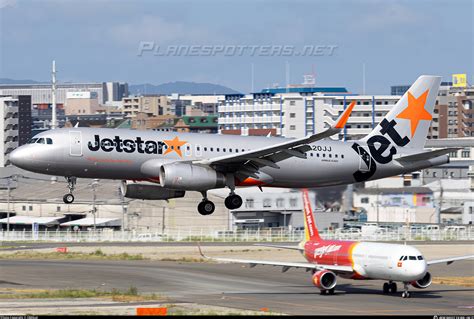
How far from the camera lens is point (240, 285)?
286 feet

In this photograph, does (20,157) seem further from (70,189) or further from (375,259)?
(375,259)

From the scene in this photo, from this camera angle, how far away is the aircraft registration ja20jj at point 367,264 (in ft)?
258

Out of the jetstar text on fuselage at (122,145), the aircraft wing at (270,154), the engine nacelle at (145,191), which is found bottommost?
the engine nacelle at (145,191)

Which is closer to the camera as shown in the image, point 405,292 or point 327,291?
point 405,292

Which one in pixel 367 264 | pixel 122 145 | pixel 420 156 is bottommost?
pixel 367 264

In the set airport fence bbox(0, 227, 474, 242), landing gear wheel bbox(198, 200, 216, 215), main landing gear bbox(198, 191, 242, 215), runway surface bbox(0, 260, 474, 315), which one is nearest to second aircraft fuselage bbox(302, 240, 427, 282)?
runway surface bbox(0, 260, 474, 315)

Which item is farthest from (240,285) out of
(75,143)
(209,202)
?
(75,143)

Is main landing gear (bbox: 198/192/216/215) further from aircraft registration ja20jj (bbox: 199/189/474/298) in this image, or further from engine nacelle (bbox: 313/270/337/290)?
engine nacelle (bbox: 313/270/337/290)

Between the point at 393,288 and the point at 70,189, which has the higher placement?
the point at 70,189

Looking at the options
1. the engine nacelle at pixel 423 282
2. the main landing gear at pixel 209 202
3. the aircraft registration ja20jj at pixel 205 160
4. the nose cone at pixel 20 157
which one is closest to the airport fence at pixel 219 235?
the engine nacelle at pixel 423 282

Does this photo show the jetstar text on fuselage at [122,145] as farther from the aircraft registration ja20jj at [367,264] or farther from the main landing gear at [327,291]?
the main landing gear at [327,291]

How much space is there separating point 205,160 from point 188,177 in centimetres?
196

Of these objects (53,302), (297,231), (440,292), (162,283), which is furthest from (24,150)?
(297,231)

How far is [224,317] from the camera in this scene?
60938 mm
